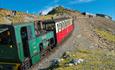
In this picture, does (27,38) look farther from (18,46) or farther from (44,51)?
(44,51)

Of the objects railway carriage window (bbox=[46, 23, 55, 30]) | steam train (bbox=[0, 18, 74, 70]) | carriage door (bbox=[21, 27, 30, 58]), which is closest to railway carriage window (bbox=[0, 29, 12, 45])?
steam train (bbox=[0, 18, 74, 70])

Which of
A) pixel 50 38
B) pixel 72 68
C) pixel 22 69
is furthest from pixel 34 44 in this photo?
pixel 50 38

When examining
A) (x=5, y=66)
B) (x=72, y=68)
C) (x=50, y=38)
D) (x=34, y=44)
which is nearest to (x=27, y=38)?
(x=34, y=44)

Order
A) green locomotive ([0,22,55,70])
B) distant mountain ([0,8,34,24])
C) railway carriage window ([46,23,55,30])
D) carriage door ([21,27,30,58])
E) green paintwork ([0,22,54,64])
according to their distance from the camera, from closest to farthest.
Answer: green locomotive ([0,22,55,70]) < green paintwork ([0,22,54,64]) < carriage door ([21,27,30,58]) < railway carriage window ([46,23,55,30]) < distant mountain ([0,8,34,24])

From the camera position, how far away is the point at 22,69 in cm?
1877

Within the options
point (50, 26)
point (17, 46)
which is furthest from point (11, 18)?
point (17, 46)

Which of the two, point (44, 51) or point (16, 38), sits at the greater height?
point (16, 38)

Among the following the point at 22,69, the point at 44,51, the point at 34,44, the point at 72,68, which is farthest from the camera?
the point at 44,51

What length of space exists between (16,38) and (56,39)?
1121cm

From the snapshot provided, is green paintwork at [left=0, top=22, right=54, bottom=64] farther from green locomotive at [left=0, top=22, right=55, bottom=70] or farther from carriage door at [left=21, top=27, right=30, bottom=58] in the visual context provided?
carriage door at [left=21, top=27, right=30, bottom=58]

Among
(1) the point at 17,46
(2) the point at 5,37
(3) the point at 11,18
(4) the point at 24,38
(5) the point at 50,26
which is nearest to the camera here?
(1) the point at 17,46

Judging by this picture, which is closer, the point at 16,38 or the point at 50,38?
the point at 16,38

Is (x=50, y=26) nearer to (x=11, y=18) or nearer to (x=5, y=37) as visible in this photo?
(x=5, y=37)

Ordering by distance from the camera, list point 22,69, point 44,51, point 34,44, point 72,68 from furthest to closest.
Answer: point 44,51 → point 34,44 → point 22,69 → point 72,68
